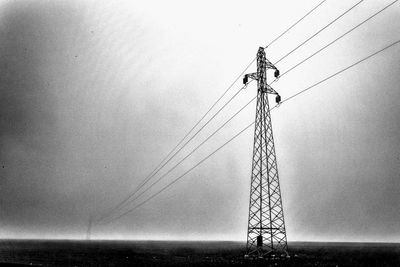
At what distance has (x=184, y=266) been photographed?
70938 millimetres

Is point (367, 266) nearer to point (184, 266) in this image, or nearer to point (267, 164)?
point (184, 266)

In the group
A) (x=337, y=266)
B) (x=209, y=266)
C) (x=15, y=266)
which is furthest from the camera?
(x=337, y=266)

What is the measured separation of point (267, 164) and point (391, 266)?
202 ft

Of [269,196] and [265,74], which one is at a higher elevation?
[265,74]

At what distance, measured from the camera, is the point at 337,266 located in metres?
77.8

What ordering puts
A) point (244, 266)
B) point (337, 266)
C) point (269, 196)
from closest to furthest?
1. point (269, 196)
2. point (244, 266)
3. point (337, 266)

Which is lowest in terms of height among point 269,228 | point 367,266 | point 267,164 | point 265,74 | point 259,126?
point 367,266

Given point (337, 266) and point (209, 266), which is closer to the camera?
point (209, 266)

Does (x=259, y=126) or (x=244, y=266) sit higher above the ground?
(x=259, y=126)

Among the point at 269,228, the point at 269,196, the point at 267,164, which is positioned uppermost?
the point at 267,164

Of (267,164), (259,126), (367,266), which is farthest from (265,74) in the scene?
(367,266)

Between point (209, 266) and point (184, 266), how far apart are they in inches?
193

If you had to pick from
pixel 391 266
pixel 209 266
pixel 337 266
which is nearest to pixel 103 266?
pixel 209 266

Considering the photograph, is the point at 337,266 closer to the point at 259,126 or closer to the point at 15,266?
Answer: the point at 259,126
